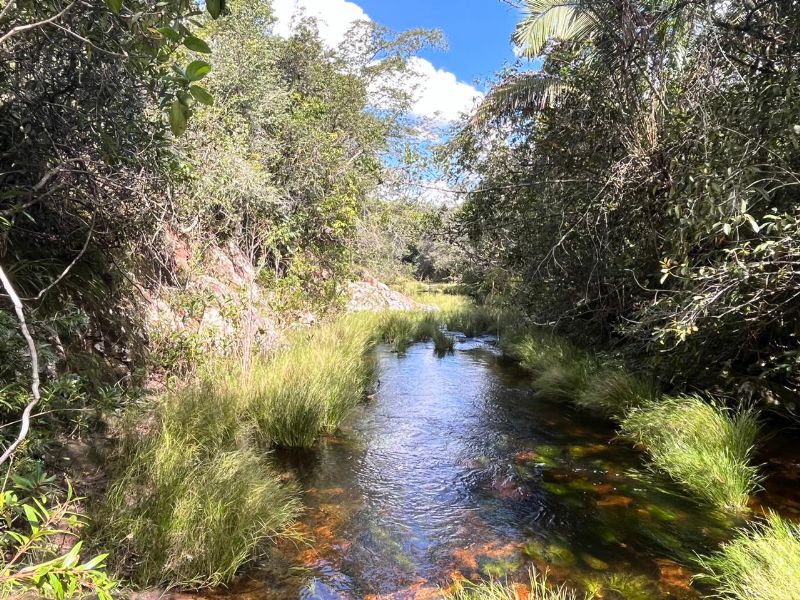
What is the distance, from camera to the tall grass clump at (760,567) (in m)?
2.64

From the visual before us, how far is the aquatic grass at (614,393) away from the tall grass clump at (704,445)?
0.57 metres

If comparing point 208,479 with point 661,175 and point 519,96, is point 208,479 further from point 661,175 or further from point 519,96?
point 519,96

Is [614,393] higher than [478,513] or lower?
higher

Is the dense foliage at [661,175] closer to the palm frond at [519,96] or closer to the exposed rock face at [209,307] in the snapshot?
the palm frond at [519,96]

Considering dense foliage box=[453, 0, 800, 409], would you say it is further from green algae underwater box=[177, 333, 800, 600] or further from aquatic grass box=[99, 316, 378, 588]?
aquatic grass box=[99, 316, 378, 588]

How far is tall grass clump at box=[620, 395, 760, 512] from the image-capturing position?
4289mm

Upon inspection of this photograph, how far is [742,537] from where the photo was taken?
332 centimetres

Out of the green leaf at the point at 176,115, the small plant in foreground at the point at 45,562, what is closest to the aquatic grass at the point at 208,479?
the small plant in foreground at the point at 45,562

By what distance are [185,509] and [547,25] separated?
9443 mm

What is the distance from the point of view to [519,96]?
27.9 feet

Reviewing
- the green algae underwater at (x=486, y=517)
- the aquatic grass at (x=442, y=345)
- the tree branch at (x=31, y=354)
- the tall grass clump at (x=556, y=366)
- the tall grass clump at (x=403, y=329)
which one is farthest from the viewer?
the tall grass clump at (x=403, y=329)

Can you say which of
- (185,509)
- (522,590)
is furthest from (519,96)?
(185,509)

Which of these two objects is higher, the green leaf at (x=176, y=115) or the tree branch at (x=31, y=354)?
the green leaf at (x=176, y=115)

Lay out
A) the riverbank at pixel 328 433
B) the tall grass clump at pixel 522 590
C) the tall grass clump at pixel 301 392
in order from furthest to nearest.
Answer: the tall grass clump at pixel 301 392, the riverbank at pixel 328 433, the tall grass clump at pixel 522 590
